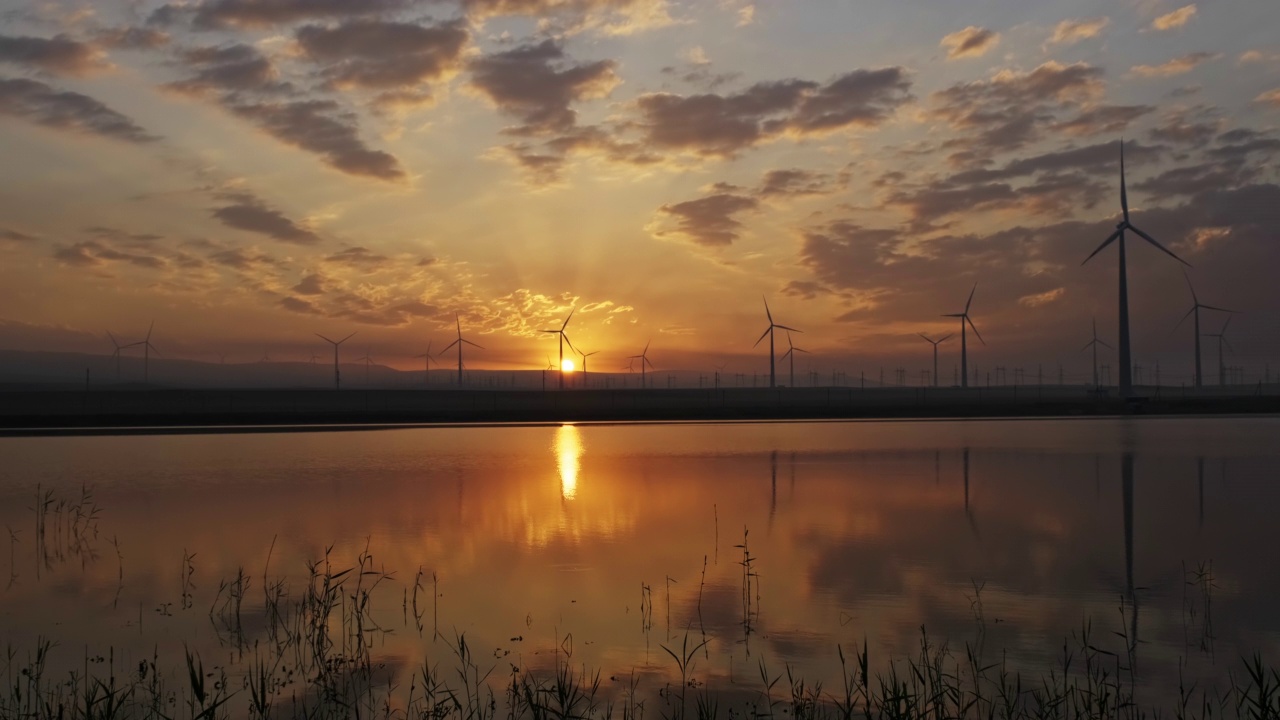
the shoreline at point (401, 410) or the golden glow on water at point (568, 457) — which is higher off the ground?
the shoreline at point (401, 410)

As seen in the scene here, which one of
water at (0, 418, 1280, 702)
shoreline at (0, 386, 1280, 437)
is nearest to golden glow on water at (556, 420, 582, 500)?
water at (0, 418, 1280, 702)

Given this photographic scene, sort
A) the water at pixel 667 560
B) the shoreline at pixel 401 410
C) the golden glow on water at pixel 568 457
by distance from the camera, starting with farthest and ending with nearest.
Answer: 1. the shoreline at pixel 401 410
2. the golden glow on water at pixel 568 457
3. the water at pixel 667 560

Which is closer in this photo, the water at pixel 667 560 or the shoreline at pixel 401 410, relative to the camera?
the water at pixel 667 560

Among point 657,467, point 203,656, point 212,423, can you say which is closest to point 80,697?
point 203,656

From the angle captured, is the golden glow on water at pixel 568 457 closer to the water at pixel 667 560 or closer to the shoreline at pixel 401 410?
the water at pixel 667 560

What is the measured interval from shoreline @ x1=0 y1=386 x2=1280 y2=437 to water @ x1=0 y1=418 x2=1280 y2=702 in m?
43.6

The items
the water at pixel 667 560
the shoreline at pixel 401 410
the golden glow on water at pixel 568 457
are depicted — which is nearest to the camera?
the water at pixel 667 560

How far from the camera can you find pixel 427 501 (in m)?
29.2

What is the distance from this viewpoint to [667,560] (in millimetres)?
19875

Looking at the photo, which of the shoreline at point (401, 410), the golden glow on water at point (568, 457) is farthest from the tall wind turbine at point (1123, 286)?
the golden glow on water at point (568, 457)

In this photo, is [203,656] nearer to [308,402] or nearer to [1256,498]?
[1256,498]

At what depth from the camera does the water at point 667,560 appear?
13.7 meters

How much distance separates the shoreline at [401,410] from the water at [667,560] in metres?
43.6

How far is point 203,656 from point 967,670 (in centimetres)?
995
